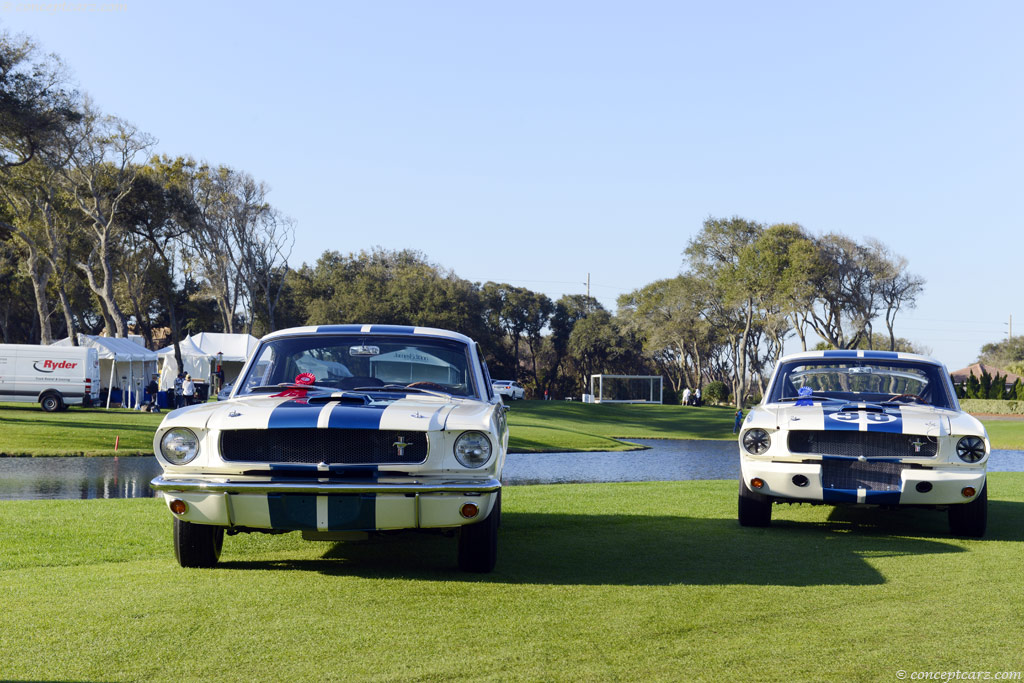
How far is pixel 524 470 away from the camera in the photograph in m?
19.1

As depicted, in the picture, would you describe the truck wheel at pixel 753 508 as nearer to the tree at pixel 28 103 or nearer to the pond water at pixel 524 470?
the pond water at pixel 524 470

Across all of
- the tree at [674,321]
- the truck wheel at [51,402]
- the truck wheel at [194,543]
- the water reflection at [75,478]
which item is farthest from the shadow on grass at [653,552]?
the tree at [674,321]

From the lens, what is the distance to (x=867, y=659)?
4484 millimetres

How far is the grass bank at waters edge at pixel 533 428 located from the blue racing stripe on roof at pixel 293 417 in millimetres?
15976

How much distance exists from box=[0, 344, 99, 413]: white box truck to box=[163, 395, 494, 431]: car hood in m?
29.5

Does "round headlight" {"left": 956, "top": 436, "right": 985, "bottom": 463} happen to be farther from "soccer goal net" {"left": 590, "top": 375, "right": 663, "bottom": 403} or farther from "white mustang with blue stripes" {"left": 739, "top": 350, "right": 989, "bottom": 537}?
"soccer goal net" {"left": 590, "top": 375, "right": 663, "bottom": 403}

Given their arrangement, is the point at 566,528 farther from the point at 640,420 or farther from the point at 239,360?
the point at 239,360

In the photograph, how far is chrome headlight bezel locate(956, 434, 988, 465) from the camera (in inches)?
308

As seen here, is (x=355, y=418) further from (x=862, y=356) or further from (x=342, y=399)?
(x=862, y=356)

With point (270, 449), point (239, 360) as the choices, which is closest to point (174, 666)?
point (270, 449)

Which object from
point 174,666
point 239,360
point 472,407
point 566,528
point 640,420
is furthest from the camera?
point 239,360

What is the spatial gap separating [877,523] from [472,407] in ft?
15.8

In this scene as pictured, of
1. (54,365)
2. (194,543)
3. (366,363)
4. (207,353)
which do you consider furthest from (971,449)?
(207,353)

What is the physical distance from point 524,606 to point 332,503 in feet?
4.13
